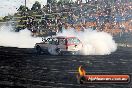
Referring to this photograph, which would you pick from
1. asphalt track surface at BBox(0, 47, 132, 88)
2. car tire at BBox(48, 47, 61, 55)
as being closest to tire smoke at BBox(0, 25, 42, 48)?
car tire at BBox(48, 47, 61, 55)

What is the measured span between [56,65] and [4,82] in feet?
18.9

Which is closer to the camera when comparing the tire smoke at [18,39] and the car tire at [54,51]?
the car tire at [54,51]

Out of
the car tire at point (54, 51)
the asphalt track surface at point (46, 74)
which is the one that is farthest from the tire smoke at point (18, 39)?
the asphalt track surface at point (46, 74)

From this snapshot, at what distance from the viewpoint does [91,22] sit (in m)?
47.3

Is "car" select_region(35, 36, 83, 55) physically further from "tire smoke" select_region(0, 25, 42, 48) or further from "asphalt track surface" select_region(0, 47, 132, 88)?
"tire smoke" select_region(0, 25, 42, 48)

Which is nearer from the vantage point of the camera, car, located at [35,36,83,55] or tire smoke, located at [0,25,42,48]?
car, located at [35,36,83,55]

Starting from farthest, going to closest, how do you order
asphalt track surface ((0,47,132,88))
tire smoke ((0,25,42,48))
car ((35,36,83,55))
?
tire smoke ((0,25,42,48))
car ((35,36,83,55))
asphalt track surface ((0,47,132,88))

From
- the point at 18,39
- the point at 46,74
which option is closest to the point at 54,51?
the point at 46,74

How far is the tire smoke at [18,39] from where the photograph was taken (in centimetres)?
3576

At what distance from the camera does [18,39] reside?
38.7 m

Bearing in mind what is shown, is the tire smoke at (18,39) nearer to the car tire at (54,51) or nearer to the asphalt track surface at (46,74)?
the car tire at (54,51)

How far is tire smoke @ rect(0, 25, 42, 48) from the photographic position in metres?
35.8

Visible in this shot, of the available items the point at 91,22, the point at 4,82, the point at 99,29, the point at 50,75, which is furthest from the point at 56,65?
the point at 91,22

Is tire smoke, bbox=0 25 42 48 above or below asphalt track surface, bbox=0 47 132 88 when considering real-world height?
above
